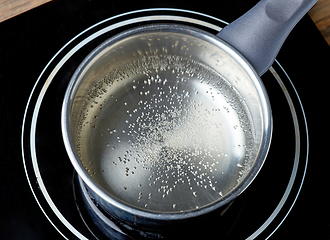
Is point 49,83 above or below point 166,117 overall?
above

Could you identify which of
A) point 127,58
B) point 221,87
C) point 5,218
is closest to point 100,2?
point 127,58

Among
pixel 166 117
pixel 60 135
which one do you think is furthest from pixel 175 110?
pixel 60 135

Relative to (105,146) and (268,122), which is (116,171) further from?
(268,122)

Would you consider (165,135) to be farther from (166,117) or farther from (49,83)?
(49,83)
